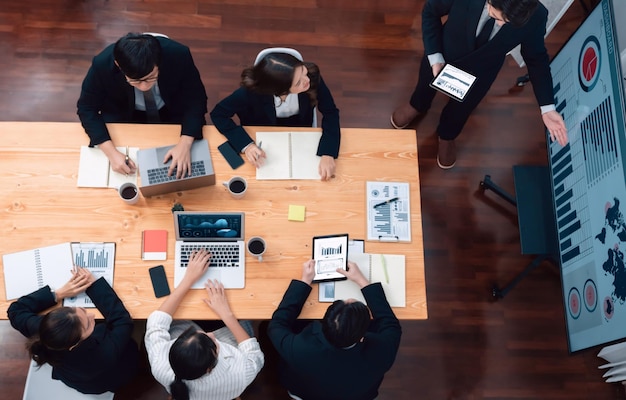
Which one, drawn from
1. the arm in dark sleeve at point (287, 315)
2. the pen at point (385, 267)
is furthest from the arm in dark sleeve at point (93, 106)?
the pen at point (385, 267)

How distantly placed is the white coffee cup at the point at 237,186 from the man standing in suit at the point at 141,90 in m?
0.21

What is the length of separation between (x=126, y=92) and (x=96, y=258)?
2.79ft

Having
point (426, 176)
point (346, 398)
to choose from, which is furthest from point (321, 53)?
point (346, 398)

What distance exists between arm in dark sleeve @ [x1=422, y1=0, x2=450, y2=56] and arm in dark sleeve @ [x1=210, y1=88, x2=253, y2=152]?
1.08m

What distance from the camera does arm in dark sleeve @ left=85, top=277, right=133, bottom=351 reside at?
2275 millimetres

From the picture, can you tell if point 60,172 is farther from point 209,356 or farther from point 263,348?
point 263,348

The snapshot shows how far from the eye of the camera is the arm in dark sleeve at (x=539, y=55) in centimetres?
260

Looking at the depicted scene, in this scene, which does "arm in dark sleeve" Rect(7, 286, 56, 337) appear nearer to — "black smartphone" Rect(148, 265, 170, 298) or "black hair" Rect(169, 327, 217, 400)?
"black smartphone" Rect(148, 265, 170, 298)

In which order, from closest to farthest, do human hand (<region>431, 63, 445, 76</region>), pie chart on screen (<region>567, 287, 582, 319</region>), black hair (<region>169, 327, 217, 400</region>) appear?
black hair (<region>169, 327, 217, 400</region>), pie chart on screen (<region>567, 287, 582, 319</region>), human hand (<region>431, 63, 445, 76</region>)

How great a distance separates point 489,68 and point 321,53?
1.41m

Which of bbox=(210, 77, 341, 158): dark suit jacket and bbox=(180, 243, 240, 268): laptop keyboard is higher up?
bbox=(210, 77, 341, 158): dark suit jacket

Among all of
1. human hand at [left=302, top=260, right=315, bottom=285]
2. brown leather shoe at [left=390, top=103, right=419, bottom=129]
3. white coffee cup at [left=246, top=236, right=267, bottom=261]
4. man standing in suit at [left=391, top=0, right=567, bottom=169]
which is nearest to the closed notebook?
human hand at [left=302, top=260, right=315, bottom=285]

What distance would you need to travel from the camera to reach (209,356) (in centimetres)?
206

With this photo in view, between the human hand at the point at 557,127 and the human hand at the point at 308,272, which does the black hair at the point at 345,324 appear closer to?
the human hand at the point at 308,272
